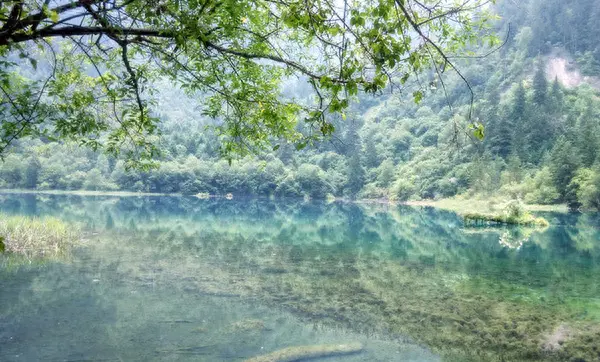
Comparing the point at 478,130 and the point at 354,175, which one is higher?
the point at 354,175

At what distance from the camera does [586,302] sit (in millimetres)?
14680

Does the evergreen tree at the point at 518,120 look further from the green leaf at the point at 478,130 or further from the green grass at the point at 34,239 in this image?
the green leaf at the point at 478,130

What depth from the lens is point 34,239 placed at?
19.8 m

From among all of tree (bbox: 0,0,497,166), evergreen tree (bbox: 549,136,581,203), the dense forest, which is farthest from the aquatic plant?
tree (bbox: 0,0,497,166)

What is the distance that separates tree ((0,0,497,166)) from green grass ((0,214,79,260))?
14591 millimetres

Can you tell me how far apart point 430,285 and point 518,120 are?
2832 inches

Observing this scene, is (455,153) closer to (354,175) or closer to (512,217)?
(512,217)

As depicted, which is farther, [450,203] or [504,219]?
[450,203]

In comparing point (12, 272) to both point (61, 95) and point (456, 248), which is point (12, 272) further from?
point (456, 248)

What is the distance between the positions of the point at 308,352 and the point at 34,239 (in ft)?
51.5

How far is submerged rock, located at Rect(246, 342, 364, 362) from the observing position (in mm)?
9617

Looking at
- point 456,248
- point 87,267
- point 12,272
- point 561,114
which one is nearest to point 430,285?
point 456,248

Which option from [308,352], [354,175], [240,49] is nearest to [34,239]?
[308,352]

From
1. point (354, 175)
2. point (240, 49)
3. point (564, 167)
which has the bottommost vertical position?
point (240, 49)
